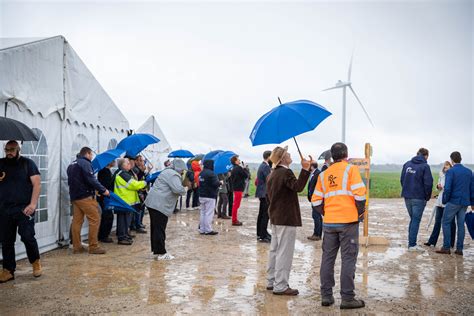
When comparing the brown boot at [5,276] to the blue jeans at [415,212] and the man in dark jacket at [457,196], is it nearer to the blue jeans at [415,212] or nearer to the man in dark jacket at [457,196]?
the blue jeans at [415,212]

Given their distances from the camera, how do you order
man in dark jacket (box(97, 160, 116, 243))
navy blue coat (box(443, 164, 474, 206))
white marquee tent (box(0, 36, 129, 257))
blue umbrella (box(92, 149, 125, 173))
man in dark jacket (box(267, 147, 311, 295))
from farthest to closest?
man in dark jacket (box(97, 160, 116, 243)) < blue umbrella (box(92, 149, 125, 173)) < navy blue coat (box(443, 164, 474, 206)) < white marquee tent (box(0, 36, 129, 257)) < man in dark jacket (box(267, 147, 311, 295))

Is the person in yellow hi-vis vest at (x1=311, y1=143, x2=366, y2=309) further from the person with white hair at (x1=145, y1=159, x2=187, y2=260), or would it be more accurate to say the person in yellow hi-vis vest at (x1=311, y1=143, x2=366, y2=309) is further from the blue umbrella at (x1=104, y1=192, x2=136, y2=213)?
the blue umbrella at (x1=104, y1=192, x2=136, y2=213)

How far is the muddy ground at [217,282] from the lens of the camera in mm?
5215

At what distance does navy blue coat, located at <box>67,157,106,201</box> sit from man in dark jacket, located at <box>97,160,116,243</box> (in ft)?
3.45

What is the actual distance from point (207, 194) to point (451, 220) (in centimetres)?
513

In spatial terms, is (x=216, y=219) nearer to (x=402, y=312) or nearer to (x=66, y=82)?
(x=66, y=82)

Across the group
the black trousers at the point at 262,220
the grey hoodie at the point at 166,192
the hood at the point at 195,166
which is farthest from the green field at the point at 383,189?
the grey hoodie at the point at 166,192

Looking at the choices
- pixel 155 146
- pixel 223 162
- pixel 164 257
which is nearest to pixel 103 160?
pixel 164 257

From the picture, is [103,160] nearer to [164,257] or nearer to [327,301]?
[164,257]

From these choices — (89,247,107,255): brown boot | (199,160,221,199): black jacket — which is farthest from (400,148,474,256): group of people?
(89,247,107,255): brown boot

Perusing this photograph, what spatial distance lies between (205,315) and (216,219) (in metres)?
8.57

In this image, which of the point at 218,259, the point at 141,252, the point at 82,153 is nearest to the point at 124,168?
the point at 82,153

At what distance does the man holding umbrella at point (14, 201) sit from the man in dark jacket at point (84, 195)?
1742 millimetres

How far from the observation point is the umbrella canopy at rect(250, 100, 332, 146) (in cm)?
541
